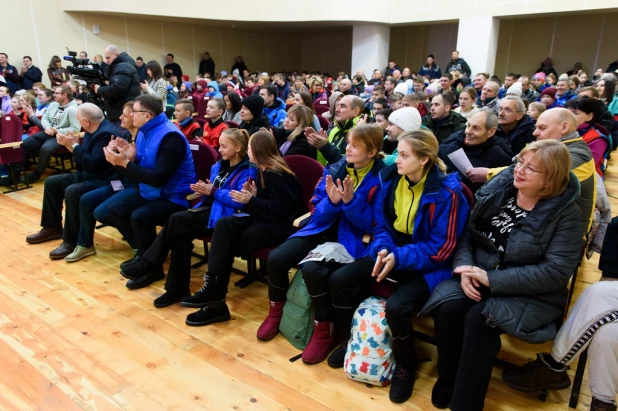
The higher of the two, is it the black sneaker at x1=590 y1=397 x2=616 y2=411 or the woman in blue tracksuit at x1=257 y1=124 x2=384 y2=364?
the woman in blue tracksuit at x1=257 y1=124 x2=384 y2=364

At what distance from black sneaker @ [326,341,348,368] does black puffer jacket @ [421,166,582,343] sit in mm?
575

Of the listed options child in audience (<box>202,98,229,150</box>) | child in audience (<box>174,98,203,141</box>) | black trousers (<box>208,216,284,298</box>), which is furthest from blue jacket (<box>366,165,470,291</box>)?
child in audience (<box>174,98,203,141</box>)

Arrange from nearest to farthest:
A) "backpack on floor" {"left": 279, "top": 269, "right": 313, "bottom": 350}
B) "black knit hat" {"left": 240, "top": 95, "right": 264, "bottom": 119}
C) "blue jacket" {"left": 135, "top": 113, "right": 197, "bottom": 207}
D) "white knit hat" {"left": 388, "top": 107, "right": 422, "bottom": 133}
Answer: "backpack on floor" {"left": 279, "top": 269, "right": 313, "bottom": 350} → "white knit hat" {"left": 388, "top": 107, "right": 422, "bottom": 133} → "blue jacket" {"left": 135, "top": 113, "right": 197, "bottom": 207} → "black knit hat" {"left": 240, "top": 95, "right": 264, "bottom": 119}

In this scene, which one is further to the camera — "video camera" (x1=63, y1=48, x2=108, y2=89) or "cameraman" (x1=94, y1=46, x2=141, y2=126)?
"video camera" (x1=63, y1=48, x2=108, y2=89)

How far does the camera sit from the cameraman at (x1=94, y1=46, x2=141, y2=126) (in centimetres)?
456

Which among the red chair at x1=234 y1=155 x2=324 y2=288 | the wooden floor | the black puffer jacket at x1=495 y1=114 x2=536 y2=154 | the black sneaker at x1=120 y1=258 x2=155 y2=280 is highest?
the black puffer jacket at x1=495 y1=114 x2=536 y2=154

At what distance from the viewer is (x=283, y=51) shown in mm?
17828

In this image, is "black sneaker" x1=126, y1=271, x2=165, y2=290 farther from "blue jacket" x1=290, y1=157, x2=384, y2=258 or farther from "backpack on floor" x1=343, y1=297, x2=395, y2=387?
"backpack on floor" x1=343, y1=297, x2=395, y2=387

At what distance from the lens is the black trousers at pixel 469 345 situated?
1.74 m

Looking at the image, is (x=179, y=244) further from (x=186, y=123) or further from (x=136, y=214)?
(x=186, y=123)

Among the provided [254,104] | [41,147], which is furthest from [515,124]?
[41,147]

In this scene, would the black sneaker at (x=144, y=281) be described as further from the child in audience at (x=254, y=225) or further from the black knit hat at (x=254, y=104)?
the black knit hat at (x=254, y=104)

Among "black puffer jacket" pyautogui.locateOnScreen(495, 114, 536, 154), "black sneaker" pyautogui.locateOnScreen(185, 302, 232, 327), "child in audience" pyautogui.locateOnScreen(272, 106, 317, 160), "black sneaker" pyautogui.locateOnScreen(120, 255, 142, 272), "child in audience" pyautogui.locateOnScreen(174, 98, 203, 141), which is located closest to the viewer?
"black sneaker" pyautogui.locateOnScreen(185, 302, 232, 327)

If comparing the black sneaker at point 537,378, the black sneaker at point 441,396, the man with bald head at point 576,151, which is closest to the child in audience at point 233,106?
the man with bald head at point 576,151
